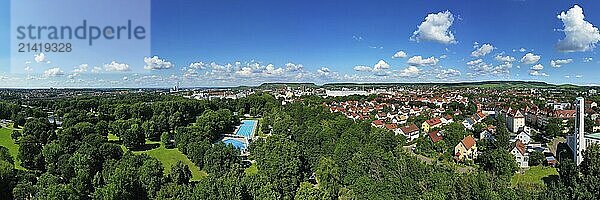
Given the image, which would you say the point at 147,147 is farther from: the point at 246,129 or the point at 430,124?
the point at 430,124

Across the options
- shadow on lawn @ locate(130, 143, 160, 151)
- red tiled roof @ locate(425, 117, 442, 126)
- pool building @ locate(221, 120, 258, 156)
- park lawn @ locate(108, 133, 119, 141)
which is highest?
red tiled roof @ locate(425, 117, 442, 126)

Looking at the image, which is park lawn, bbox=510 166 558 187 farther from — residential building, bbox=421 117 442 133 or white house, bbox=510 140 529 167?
residential building, bbox=421 117 442 133

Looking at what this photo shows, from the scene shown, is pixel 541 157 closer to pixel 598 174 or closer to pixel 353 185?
pixel 598 174

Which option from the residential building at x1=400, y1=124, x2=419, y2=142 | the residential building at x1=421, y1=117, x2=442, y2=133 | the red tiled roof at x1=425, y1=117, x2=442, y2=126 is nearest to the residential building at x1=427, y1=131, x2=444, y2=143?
the residential building at x1=400, y1=124, x2=419, y2=142

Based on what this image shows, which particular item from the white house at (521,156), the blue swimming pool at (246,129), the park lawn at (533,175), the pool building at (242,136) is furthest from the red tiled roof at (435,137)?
the blue swimming pool at (246,129)

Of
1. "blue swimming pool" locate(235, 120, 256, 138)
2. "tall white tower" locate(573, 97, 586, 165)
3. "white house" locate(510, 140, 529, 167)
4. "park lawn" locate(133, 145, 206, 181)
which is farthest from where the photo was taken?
"blue swimming pool" locate(235, 120, 256, 138)

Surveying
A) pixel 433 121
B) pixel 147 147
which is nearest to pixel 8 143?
pixel 147 147

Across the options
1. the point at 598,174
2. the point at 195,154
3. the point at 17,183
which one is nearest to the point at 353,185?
the point at 598,174
